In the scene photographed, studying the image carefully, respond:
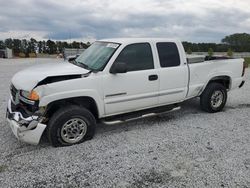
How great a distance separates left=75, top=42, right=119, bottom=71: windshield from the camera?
450cm

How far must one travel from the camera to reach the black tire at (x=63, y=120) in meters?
4.00

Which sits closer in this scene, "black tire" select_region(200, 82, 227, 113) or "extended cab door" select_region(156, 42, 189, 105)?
"extended cab door" select_region(156, 42, 189, 105)

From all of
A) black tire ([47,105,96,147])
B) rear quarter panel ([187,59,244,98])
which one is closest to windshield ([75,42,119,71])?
black tire ([47,105,96,147])

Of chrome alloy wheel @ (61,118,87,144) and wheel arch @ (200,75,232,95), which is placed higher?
wheel arch @ (200,75,232,95)

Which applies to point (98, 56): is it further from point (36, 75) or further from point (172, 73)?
point (172, 73)

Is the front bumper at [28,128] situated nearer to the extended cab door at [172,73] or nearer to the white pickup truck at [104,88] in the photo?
the white pickup truck at [104,88]

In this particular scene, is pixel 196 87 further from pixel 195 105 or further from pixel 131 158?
pixel 131 158

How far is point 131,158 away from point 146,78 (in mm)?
1651

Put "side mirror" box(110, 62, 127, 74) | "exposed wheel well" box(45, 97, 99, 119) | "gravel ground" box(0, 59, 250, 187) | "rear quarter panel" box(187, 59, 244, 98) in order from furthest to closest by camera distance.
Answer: "rear quarter panel" box(187, 59, 244, 98)
"side mirror" box(110, 62, 127, 74)
"exposed wheel well" box(45, 97, 99, 119)
"gravel ground" box(0, 59, 250, 187)

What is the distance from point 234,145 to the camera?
4.26m

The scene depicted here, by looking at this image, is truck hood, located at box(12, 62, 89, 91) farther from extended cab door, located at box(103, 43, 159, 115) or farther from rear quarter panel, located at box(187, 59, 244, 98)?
rear quarter panel, located at box(187, 59, 244, 98)

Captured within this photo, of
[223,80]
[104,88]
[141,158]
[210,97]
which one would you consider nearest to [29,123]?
[104,88]

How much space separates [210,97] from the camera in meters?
5.89

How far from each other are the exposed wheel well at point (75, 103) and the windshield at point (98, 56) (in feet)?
1.93
